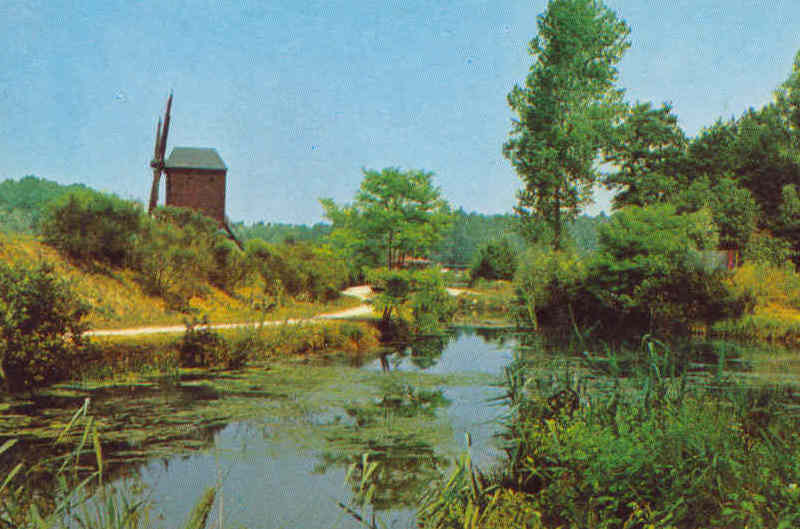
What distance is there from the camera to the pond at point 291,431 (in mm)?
6895

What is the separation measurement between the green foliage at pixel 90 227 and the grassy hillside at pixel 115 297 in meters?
0.54

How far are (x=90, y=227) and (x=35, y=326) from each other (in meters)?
11.9

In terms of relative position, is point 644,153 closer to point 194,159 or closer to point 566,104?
point 566,104

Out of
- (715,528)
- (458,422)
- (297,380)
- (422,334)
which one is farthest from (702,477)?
(422,334)

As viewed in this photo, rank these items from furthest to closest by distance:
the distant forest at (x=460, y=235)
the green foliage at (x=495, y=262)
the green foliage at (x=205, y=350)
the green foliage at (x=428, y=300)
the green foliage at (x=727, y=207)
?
the distant forest at (x=460, y=235) < the green foliage at (x=495, y=262) < the green foliage at (x=727, y=207) < the green foliage at (x=428, y=300) < the green foliage at (x=205, y=350)

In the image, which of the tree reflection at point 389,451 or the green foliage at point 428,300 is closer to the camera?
the tree reflection at point 389,451

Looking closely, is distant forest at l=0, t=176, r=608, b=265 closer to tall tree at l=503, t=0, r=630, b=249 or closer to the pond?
tall tree at l=503, t=0, r=630, b=249

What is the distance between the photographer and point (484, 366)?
16.6 meters

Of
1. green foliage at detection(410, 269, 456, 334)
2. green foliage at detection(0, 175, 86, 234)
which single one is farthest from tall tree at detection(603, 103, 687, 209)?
green foliage at detection(0, 175, 86, 234)

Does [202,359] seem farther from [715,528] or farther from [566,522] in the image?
[715,528]

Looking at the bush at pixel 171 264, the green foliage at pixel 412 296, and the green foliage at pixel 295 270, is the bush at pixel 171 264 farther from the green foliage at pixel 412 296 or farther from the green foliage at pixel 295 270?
the green foliage at pixel 412 296

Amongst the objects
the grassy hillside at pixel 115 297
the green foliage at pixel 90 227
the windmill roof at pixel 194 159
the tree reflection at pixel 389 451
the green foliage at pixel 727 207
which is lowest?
the tree reflection at pixel 389 451

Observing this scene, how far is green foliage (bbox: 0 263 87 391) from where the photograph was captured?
35.9 feet

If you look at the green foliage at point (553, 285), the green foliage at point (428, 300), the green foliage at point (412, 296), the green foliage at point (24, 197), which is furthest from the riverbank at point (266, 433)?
the green foliage at point (24, 197)
